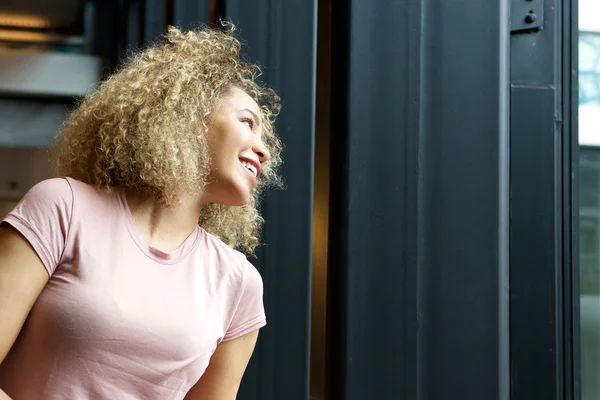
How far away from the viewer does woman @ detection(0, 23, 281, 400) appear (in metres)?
1.39

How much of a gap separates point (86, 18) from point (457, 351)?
1.69m

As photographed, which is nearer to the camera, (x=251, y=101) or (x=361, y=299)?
(x=251, y=101)

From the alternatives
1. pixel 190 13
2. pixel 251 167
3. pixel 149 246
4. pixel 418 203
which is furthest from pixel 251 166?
pixel 418 203

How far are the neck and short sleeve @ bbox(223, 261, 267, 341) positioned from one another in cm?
17

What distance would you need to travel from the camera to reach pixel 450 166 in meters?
2.68

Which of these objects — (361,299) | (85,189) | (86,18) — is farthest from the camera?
(86,18)

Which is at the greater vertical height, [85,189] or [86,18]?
[86,18]

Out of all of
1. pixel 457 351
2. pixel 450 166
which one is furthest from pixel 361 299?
pixel 450 166

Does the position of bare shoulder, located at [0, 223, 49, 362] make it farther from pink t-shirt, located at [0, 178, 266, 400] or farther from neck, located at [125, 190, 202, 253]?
neck, located at [125, 190, 202, 253]

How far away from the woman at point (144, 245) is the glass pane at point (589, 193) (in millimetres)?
1537

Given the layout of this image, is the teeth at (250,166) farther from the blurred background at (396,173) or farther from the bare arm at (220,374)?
the blurred background at (396,173)

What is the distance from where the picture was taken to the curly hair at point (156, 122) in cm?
158

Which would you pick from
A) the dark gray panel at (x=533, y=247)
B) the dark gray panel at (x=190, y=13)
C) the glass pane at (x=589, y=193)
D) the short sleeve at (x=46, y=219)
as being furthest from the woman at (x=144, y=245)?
the glass pane at (x=589, y=193)

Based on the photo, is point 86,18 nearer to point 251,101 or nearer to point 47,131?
point 47,131
